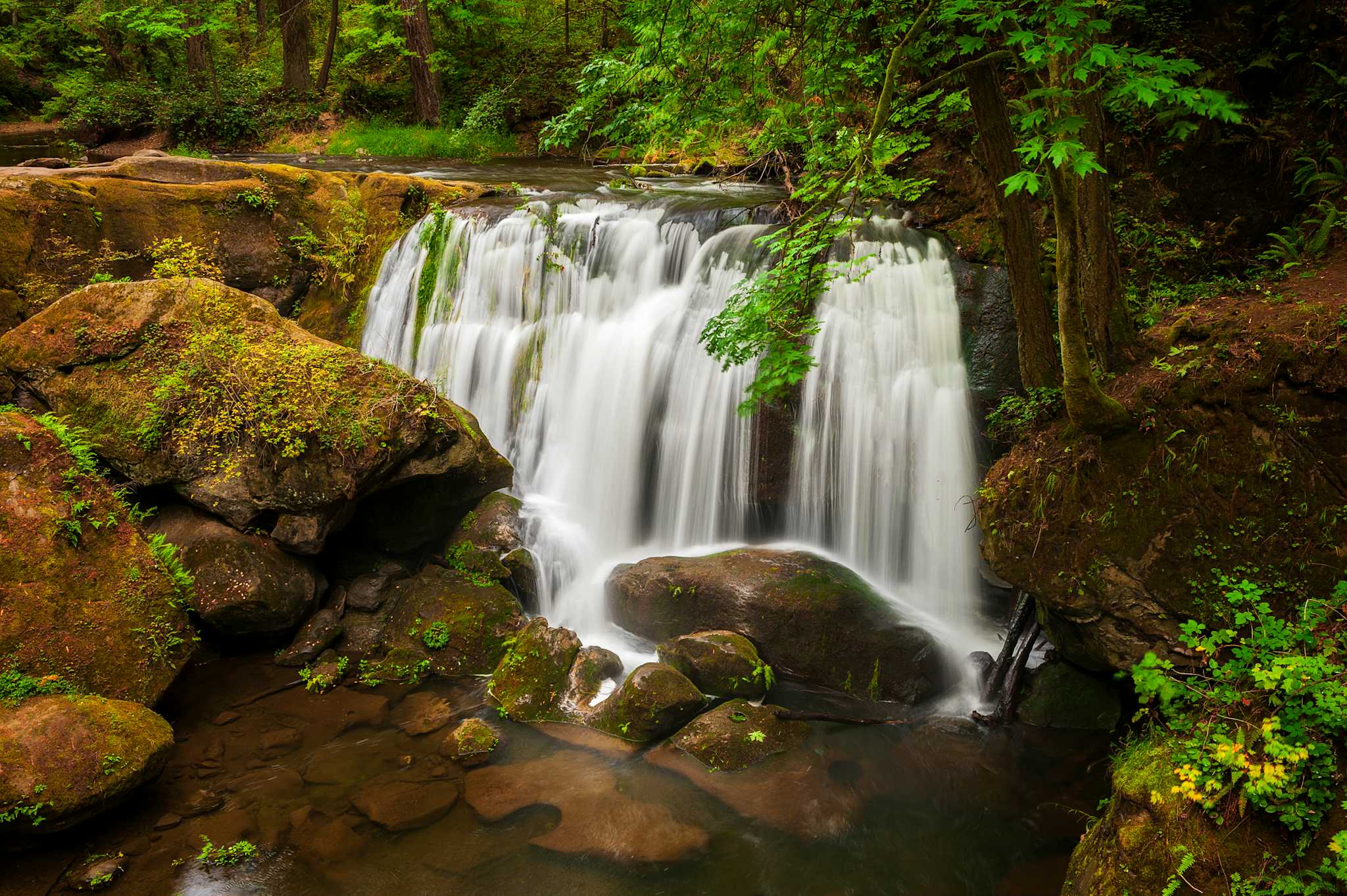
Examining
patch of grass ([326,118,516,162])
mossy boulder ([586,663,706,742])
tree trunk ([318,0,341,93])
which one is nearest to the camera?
mossy boulder ([586,663,706,742])

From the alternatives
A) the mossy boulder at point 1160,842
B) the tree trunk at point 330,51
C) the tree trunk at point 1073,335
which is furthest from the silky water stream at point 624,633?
the tree trunk at point 330,51

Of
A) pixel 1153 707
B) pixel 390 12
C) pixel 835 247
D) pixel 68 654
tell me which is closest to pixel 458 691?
pixel 68 654

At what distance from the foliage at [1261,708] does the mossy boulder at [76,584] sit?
6.26 metres

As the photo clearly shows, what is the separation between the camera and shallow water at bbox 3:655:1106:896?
4129mm

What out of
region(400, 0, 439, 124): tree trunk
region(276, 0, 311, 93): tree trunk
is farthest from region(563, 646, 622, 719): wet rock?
region(276, 0, 311, 93): tree trunk

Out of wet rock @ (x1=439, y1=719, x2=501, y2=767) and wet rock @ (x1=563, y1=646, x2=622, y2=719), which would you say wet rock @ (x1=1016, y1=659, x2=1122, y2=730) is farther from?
wet rock @ (x1=439, y1=719, x2=501, y2=767)

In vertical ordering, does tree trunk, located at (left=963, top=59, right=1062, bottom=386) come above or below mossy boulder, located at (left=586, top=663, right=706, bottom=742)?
above

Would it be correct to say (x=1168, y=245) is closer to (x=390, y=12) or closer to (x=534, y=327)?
(x=534, y=327)

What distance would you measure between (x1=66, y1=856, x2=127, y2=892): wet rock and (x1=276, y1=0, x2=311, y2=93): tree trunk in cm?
2103

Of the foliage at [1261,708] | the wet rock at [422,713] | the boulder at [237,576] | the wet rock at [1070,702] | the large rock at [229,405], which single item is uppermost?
the large rock at [229,405]

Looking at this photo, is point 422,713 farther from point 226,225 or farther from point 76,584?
point 226,225

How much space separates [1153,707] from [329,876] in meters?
4.90

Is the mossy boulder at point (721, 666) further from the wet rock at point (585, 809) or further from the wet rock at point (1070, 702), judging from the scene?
the wet rock at point (1070, 702)

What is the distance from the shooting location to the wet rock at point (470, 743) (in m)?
5.04
